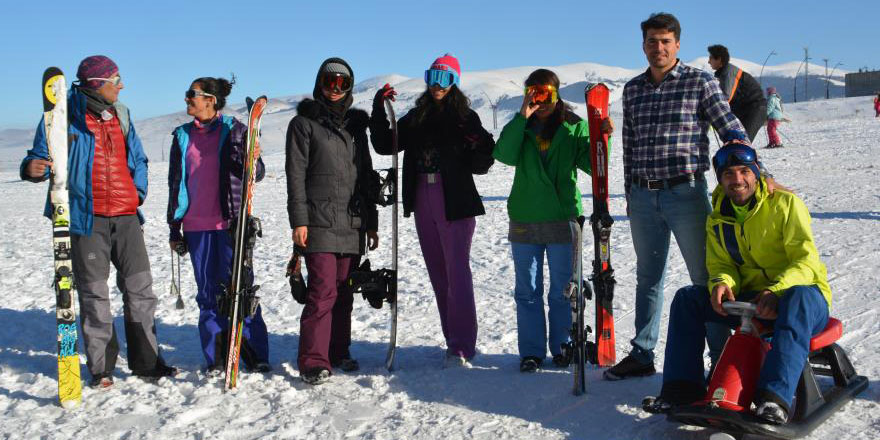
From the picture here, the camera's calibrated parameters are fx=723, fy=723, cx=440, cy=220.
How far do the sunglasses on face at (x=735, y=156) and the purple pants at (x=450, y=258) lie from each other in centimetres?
163

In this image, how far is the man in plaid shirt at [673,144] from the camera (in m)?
3.98

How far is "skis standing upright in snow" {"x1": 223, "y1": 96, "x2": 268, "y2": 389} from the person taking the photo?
14.4 ft

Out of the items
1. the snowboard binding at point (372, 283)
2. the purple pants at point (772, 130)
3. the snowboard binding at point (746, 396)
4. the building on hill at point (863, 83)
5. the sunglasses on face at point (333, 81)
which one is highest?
the building on hill at point (863, 83)

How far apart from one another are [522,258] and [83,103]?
2.81 metres

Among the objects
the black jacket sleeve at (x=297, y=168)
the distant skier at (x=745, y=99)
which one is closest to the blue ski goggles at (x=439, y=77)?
the black jacket sleeve at (x=297, y=168)

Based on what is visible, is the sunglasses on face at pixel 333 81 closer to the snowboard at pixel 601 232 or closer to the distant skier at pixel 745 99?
the snowboard at pixel 601 232

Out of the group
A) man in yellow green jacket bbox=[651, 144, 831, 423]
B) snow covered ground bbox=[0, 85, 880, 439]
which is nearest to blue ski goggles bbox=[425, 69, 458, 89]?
man in yellow green jacket bbox=[651, 144, 831, 423]

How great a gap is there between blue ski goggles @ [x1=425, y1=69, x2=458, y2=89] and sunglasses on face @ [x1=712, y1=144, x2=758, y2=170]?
1698 mm

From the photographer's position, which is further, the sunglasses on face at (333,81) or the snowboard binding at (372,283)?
the snowboard binding at (372,283)

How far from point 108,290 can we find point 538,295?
2.75 m

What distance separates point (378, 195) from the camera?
4785 mm

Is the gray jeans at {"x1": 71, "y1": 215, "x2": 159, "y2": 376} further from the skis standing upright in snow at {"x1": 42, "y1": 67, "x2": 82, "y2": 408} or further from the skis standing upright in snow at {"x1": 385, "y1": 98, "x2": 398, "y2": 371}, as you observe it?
the skis standing upright in snow at {"x1": 385, "y1": 98, "x2": 398, "y2": 371}

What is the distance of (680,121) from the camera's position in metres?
3.99

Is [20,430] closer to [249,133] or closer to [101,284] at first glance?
[101,284]
